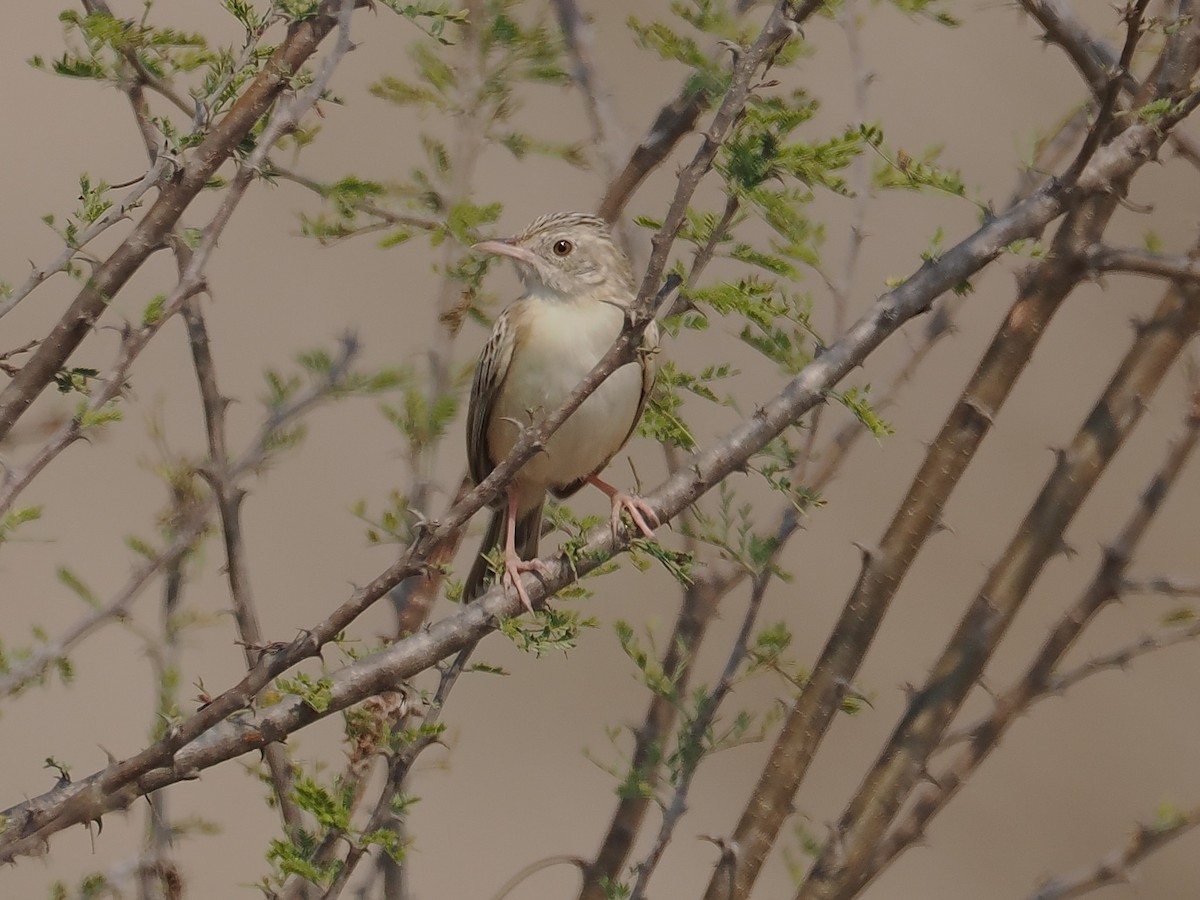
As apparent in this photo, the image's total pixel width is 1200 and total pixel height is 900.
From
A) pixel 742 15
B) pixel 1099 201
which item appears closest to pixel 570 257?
pixel 742 15

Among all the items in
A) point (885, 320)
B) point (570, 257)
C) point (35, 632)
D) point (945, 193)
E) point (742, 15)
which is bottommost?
point (35, 632)

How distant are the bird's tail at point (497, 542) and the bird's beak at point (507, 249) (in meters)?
0.66

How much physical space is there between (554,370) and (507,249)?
35 cm

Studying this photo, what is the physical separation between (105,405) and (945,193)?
4.53 feet

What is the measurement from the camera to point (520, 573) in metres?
2.30

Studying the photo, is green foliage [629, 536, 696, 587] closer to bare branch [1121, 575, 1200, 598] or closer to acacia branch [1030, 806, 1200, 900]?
bare branch [1121, 575, 1200, 598]

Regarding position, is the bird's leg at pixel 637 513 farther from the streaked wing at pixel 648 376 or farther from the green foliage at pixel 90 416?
the green foliage at pixel 90 416

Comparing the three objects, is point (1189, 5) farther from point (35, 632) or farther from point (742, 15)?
point (35, 632)

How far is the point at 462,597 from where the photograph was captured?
2.95 meters

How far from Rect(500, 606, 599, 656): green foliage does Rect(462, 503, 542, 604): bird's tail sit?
77cm

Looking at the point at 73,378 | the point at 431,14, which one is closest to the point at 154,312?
the point at 73,378

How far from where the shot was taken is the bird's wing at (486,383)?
3354 mm

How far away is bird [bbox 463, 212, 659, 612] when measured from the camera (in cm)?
324

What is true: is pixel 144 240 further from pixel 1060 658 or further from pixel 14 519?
pixel 1060 658
